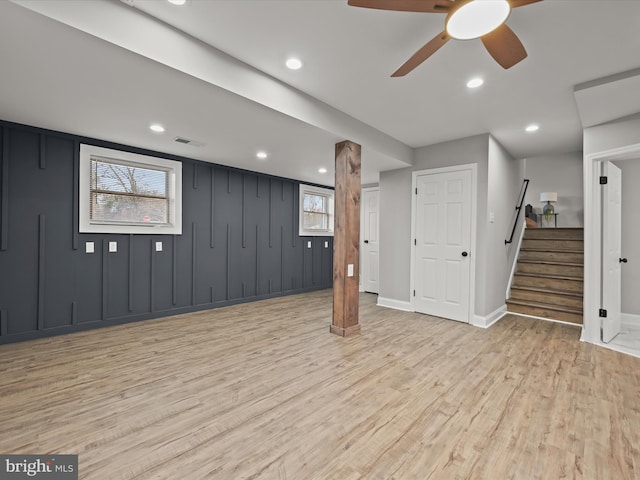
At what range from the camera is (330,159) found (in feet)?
15.5

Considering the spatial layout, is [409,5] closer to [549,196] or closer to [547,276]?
[547,276]

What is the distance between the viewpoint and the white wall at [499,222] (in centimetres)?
430

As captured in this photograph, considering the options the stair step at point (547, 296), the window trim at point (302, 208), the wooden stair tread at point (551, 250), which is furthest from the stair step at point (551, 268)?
the window trim at point (302, 208)

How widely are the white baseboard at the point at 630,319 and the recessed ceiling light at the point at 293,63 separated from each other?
5497 millimetres

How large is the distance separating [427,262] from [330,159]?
2.25 metres

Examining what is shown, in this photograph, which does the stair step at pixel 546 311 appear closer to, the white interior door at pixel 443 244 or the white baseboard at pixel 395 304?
the white interior door at pixel 443 244

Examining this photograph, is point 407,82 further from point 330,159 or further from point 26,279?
point 26,279

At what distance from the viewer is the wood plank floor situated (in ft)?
5.42

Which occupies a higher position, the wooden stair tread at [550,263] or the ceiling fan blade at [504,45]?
the ceiling fan blade at [504,45]

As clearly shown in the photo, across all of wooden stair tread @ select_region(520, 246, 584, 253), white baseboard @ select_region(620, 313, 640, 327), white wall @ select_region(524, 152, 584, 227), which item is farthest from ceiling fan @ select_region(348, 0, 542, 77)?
white wall @ select_region(524, 152, 584, 227)

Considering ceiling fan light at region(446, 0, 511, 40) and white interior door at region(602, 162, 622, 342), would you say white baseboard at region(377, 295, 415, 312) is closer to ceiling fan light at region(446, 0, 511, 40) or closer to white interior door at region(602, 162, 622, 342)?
white interior door at region(602, 162, 622, 342)

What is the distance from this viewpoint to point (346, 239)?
→ 3744 millimetres

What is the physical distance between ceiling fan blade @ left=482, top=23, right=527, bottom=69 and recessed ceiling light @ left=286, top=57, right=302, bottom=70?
4.67 feet

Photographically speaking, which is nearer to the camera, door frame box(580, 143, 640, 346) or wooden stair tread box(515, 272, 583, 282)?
door frame box(580, 143, 640, 346)
